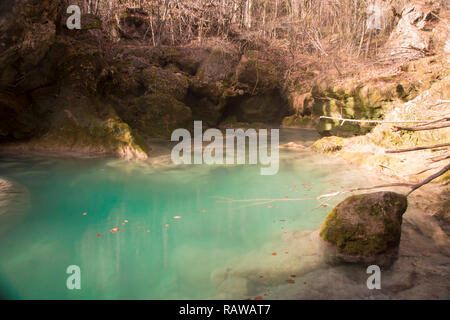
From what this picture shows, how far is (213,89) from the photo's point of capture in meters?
16.2

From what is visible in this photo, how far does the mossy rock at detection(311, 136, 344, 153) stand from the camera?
11461 mm

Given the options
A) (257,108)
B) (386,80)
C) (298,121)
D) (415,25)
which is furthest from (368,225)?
(415,25)

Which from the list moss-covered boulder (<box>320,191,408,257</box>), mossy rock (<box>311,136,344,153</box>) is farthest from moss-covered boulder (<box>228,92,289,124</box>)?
moss-covered boulder (<box>320,191,408,257</box>)

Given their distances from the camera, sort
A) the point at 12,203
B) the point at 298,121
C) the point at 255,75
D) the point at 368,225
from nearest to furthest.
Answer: the point at 368,225 < the point at 12,203 < the point at 255,75 < the point at 298,121

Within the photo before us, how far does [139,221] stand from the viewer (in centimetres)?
579

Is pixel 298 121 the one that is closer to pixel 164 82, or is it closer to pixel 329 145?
pixel 329 145

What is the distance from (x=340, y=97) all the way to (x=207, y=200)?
27.9ft

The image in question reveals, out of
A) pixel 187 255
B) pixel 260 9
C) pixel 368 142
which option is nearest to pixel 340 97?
pixel 368 142

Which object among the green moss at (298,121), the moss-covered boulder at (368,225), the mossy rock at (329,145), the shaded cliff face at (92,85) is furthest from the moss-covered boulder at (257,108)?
the moss-covered boulder at (368,225)

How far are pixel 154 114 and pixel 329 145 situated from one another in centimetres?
769

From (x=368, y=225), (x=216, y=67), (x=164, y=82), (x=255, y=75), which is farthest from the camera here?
(x=255, y=75)

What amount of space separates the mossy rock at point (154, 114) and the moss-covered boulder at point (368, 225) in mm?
10656

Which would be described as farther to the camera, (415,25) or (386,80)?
(415,25)

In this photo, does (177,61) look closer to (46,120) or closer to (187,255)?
(46,120)
